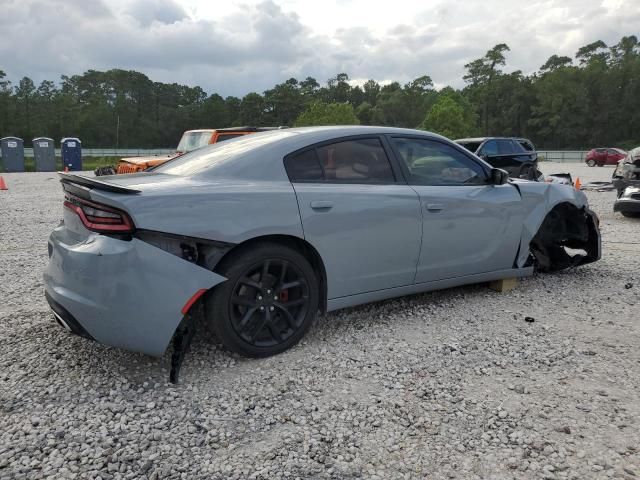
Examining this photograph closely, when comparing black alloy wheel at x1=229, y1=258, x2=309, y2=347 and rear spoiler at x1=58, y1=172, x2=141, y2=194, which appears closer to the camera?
rear spoiler at x1=58, y1=172, x2=141, y2=194

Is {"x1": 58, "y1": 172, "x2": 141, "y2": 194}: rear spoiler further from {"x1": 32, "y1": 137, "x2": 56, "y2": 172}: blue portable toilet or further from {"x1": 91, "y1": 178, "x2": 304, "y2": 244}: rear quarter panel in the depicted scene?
{"x1": 32, "y1": 137, "x2": 56, "y2": 172}: blue portable toilet

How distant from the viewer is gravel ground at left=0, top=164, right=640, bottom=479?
7.40 feet

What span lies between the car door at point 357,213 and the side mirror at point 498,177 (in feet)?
3.23

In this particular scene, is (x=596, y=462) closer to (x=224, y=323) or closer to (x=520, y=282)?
(x=224, y=323)

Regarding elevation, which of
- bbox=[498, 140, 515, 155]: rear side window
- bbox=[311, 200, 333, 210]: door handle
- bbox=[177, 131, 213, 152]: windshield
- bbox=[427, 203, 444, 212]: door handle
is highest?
bbox=[177, 131, 213, 152]: windshield

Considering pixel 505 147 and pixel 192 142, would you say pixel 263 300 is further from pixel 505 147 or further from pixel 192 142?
pixel 505 147

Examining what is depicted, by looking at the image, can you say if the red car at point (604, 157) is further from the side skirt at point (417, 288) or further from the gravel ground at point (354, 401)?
the gravel ground at point (354, 401)

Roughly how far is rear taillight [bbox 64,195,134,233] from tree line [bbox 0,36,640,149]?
67232 mm

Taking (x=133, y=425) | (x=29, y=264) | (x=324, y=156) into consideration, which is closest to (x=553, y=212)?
(x=324, y=156)

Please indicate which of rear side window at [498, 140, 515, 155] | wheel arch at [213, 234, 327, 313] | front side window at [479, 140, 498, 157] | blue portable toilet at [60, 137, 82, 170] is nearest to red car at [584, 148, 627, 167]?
rear side window at [498, 140, 515, 155]

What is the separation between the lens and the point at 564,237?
205 inches

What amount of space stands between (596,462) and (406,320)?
1.83 m

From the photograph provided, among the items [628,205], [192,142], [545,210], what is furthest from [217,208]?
[192,142]

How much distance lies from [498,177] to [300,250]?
80.9 inches
